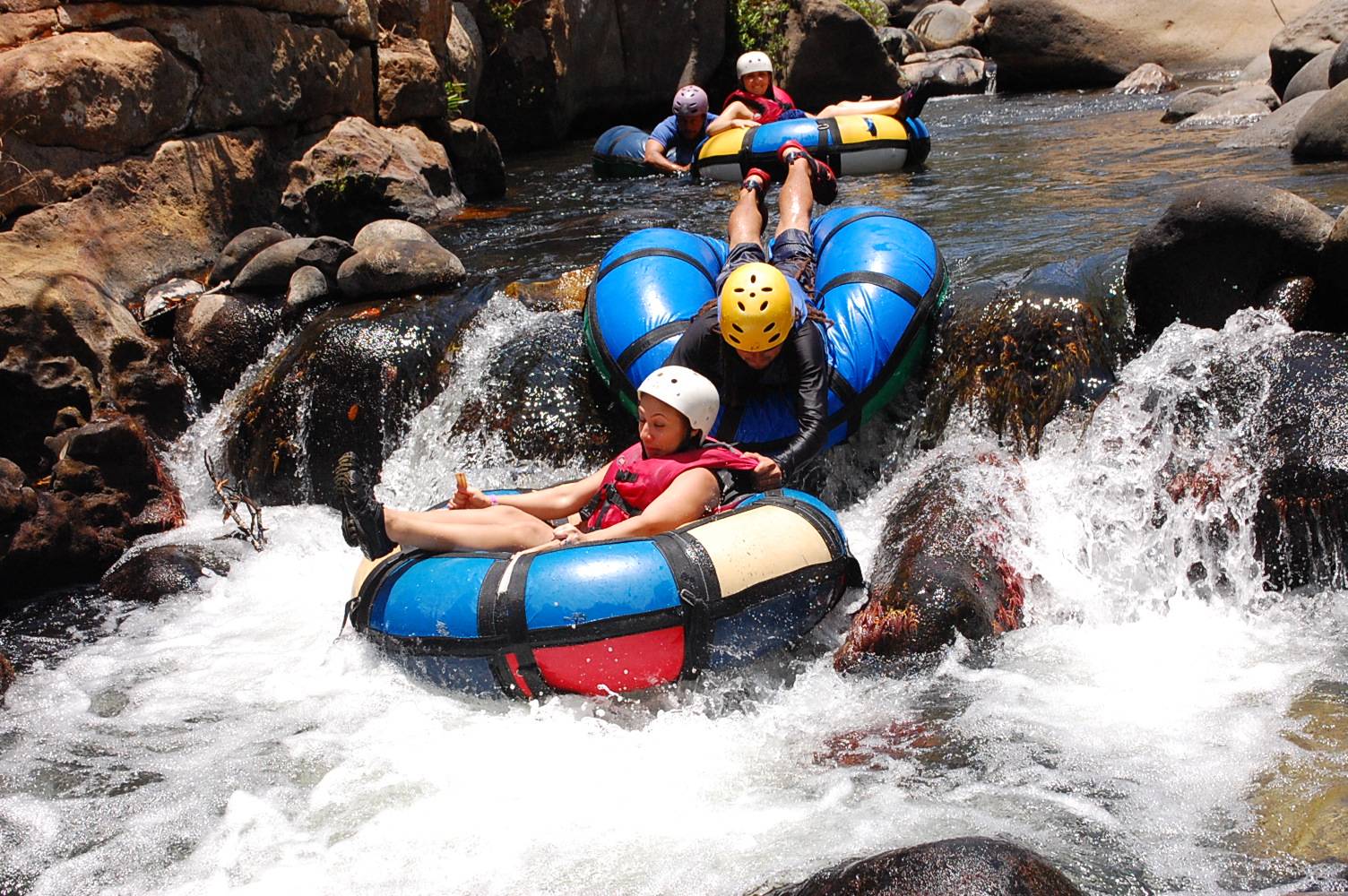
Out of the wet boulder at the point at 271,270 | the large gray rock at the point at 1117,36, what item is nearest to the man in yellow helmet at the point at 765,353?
the wet boulder at the point at 271,270

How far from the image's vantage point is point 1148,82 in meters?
15.3

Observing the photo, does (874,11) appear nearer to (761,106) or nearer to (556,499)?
(761,106)

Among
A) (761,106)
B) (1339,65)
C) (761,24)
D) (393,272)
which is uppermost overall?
(761,24)

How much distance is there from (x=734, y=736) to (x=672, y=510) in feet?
3.19

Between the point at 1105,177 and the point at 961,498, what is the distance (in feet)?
17.4

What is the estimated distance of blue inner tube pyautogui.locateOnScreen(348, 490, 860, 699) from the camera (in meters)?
4.54

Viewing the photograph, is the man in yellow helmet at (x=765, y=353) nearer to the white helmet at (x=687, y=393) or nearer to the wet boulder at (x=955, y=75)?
the white helmet at (x=687, y=393)

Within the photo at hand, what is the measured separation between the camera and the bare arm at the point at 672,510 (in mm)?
5035

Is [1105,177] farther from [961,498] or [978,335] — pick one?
[961,498]

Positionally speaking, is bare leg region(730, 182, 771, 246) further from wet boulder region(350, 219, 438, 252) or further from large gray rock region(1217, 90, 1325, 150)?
large gray rock region(1217, 90, 1325, 150)

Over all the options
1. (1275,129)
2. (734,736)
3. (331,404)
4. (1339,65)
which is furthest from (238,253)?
(1339,65)

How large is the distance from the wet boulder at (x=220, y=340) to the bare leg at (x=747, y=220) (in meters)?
3.06

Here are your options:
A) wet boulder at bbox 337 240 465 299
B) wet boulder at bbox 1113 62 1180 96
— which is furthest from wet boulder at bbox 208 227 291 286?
wet boulder at bbox 1113 62 1180 96

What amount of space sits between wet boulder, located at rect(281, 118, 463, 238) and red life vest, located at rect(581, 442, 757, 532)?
207 inches
